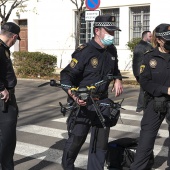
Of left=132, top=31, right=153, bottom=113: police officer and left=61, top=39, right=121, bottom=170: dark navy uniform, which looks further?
left=132, top=31, right=153, bottom=113: police officer

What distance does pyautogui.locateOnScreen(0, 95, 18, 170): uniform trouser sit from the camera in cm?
504

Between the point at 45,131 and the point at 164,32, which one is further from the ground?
the point at 164,32

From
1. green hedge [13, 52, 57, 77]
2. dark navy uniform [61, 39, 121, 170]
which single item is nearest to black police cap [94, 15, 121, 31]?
dark navy uniform [61, 39, 121, 170]

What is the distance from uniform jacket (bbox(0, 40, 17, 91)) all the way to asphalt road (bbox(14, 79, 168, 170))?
1590 millimetres

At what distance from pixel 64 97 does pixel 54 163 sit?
738 centimetres

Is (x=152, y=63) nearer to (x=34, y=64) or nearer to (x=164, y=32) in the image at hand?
(x=164, y=32)

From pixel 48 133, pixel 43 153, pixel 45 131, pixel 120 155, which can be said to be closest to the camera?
pixel 120 155

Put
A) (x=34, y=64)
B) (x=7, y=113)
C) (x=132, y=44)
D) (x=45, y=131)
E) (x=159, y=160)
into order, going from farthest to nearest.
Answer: (x=132, y=44)
(x=34, y=64)
(x=45, y=131)
(x=159, y=160)
(x=7, y=113)

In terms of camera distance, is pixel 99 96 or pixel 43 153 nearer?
pixel 99 96

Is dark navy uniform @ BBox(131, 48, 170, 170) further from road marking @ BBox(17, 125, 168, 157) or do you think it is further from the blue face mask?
road marking @ BBox(17, 125, 168, 157)

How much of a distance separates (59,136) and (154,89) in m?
3.40

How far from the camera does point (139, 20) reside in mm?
21953

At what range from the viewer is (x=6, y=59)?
4.95 m

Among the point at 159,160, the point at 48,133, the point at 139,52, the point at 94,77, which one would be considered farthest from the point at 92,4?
the point at 94,77
